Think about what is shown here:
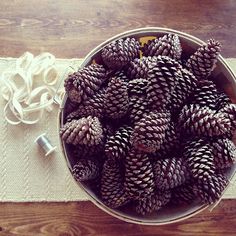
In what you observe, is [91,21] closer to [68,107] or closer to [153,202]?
[68,107]

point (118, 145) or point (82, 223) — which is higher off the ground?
point (118, 145)

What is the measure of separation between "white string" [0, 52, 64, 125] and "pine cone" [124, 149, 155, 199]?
273mm

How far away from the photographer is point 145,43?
2.38 feet

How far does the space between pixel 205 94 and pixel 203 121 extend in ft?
0.16

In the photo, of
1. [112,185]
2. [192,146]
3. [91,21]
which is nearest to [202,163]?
[192,146]

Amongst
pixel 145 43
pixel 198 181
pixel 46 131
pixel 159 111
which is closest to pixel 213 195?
pixel 198 181

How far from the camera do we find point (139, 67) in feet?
2.24

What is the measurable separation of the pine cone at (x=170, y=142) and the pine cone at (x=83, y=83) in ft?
0.39

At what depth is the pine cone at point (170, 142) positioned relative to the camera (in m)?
0.65

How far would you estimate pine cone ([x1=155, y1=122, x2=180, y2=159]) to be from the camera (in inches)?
25.8

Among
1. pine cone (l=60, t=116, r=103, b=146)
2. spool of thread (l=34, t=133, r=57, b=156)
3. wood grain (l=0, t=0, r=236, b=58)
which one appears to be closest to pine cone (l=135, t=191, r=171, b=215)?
pine cone (l=60, t=116, r=103, b=146)

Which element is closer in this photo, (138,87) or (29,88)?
(138,87)

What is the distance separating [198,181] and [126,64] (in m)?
0.20

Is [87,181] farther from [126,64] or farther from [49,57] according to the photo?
[49,57]
